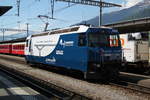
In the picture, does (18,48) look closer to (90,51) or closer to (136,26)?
(136,26)

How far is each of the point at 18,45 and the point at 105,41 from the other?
35716 mm

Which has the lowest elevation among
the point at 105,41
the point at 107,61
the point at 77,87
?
the point at 77,87

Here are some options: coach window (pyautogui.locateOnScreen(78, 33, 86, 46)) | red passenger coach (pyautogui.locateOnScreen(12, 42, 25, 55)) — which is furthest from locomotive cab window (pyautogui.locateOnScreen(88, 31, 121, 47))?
red passenger coach (pyautogui.locateOnScreen(12, 42, 25, 55))

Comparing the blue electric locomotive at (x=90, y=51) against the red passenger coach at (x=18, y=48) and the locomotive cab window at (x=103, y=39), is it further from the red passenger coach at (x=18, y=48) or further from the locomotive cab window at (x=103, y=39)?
the red passenger coach at (x=18, y=48)

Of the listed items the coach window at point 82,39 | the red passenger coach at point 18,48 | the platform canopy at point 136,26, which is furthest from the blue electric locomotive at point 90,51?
the red passenger coach at point 18,48

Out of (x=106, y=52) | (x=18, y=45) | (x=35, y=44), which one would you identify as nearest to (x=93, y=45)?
(x=106, y=52)

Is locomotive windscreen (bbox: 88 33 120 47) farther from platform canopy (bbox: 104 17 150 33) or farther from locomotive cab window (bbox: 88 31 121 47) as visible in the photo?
platform canopy (bbox: 104 17 150 33)

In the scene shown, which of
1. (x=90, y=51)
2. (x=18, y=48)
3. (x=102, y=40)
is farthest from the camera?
(x=18, y=48)

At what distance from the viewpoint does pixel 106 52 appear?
636 inches

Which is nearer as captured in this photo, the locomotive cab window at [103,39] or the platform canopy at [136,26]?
the locomotive cab window at [103,39]

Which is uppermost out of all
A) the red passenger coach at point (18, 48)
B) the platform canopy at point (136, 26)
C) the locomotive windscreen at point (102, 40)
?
the platform canopy at point (136, 26)

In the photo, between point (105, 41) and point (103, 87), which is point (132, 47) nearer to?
point (105, 41)

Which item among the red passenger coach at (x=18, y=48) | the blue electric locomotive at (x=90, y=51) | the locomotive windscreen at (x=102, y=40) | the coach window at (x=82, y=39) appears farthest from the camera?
the red passenger coach at (x=18, y=48)

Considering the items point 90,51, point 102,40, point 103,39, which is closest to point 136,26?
point 103,39
